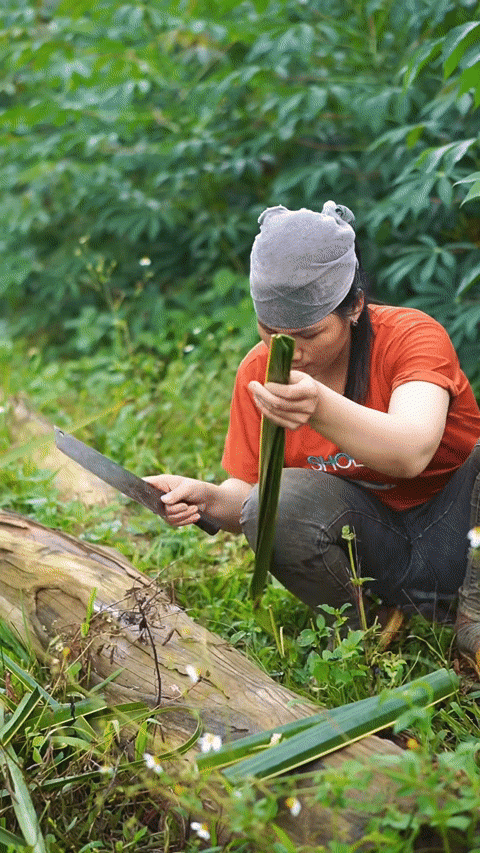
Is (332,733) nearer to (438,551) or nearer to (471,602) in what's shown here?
(471,602)

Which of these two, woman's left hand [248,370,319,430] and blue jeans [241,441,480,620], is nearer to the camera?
woman's left hand [248,370,319,430]

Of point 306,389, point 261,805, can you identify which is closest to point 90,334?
point 306,389

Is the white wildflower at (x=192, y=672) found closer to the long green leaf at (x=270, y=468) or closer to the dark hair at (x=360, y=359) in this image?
the long green leaf at (x=270, y=468)

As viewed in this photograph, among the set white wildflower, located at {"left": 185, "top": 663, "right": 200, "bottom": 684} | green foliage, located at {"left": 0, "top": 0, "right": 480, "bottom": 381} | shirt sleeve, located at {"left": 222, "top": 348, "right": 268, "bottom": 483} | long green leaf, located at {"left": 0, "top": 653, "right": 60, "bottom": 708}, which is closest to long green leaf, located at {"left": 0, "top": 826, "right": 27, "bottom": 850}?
long green leaf, located at {"left": 0, "top": 653, "right": 60, "bottom": 708}

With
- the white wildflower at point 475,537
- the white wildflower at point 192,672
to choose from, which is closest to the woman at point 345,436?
the white wildflower at point 475,537

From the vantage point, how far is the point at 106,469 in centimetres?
181

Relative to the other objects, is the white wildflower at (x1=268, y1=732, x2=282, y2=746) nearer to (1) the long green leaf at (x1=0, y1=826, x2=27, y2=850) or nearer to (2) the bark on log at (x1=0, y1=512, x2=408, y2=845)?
(2) the bark on log at (x1=0, y1=512, x2=408, y2=845)

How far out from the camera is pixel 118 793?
1.63m

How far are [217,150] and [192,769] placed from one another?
9.58ft

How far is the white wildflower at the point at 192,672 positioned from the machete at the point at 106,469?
33 centimetres

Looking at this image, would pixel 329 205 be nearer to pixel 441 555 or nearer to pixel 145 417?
pixel 441 555

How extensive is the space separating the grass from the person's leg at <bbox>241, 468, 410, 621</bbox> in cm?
11

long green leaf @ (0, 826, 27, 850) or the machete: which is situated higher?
the machete

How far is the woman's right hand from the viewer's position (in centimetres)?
197
